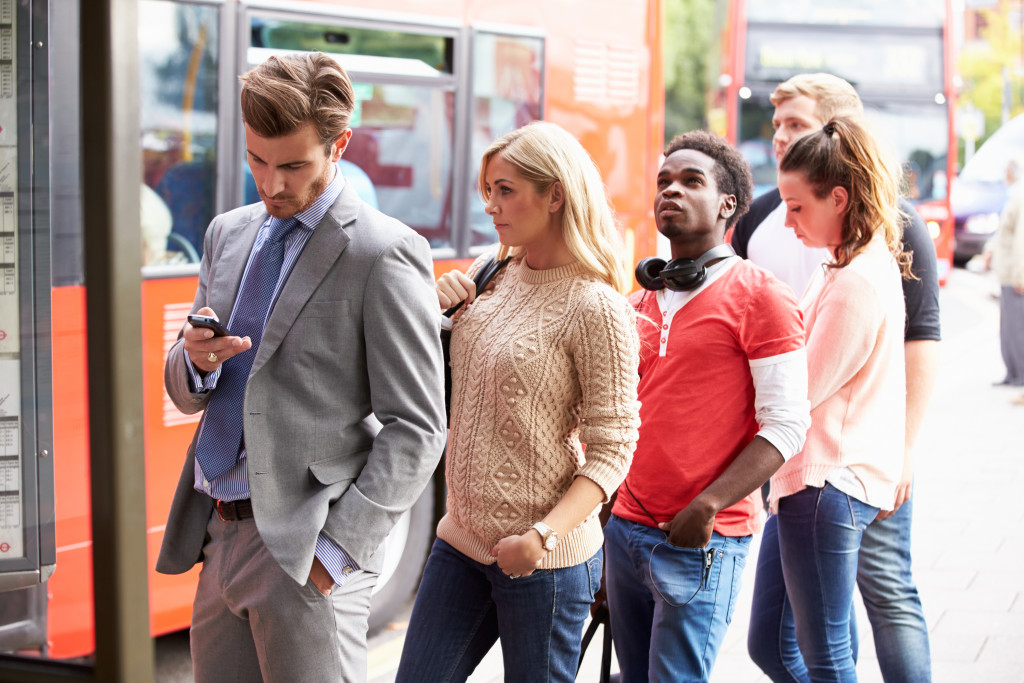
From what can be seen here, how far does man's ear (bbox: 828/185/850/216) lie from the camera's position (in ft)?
9.42

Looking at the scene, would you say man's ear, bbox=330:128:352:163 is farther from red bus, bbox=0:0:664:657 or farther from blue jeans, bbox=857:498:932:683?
blue jeans, bbox=857:498:932:683

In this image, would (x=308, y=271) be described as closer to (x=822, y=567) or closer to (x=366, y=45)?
(x=822, y=567)

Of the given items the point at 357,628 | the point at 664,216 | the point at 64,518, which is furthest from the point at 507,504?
the point at 64,518

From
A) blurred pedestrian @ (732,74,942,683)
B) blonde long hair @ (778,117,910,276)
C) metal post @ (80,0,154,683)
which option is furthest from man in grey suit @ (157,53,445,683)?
blurred pedestrian @ (732,74,942,683)

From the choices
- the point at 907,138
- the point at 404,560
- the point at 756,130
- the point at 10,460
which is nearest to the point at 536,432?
the point at 10,460

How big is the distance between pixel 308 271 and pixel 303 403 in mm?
254

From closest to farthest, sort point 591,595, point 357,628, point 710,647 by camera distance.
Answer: point 357,628 → point 591,595 → point 710,647

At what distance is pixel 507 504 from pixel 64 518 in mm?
1103

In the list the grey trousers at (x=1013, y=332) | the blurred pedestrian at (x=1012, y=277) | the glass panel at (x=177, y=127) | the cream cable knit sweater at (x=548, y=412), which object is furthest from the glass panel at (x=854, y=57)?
the cream cable knit sweater at (x=548, y=412)

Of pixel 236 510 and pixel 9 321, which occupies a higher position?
pixel 9 321

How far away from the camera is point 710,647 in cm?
251

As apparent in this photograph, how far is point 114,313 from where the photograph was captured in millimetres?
1312

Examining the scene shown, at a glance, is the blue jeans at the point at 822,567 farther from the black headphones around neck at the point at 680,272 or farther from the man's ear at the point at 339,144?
the man's ear at the point at 339,144

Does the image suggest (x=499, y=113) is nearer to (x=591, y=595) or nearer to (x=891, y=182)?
(x=891, y=182)
